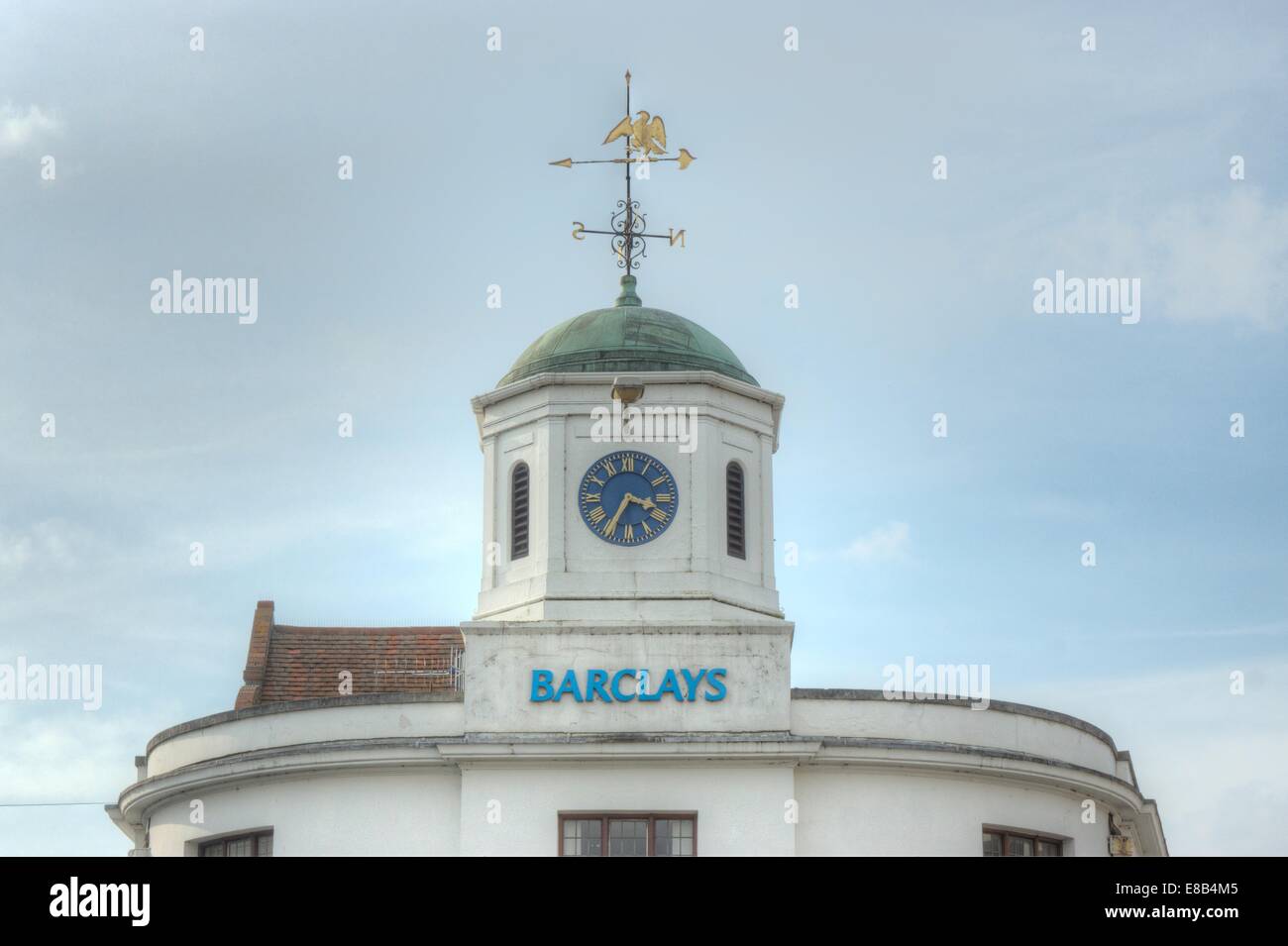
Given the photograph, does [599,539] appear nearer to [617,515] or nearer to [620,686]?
[617,515]

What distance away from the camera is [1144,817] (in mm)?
42719

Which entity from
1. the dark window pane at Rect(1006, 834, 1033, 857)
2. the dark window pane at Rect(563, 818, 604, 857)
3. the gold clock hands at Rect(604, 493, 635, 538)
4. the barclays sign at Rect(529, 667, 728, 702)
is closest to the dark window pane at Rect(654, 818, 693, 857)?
the dark window pane at Rect(563, 818, 604, 857)

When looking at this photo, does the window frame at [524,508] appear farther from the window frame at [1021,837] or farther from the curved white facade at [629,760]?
the window frame at [1021,837]

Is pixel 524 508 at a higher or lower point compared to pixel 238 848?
higher

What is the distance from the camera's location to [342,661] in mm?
49969

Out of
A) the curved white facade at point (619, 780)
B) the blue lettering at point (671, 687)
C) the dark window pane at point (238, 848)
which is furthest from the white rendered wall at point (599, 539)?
the dark window pane at point (238, 848)

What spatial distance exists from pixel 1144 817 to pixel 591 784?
1178cm

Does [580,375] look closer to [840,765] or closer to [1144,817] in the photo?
[840,765]

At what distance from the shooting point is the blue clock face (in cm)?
4100

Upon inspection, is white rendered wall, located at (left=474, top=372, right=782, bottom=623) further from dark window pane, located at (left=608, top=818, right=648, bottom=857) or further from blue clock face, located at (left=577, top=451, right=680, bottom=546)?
dark window pane, located at (left=608, top=818, right=648, bottom=857)

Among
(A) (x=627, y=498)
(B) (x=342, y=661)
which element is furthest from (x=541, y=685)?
(B) (x=342, y=661)

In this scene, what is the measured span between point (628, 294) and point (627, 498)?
17.3 feet

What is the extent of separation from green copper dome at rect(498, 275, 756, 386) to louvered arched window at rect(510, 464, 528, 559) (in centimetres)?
195
